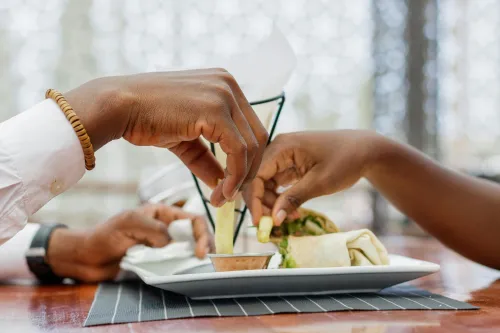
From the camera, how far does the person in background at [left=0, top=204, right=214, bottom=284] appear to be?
122cm

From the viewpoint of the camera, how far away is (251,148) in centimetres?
94

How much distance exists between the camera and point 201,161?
108 cm

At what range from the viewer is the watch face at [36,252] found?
126 centimetres

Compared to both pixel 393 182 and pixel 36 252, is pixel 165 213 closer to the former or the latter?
pixel 36 252

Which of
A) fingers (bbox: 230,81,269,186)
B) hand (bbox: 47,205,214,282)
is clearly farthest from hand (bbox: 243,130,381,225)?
hand (bbox: 47,205,214,282)

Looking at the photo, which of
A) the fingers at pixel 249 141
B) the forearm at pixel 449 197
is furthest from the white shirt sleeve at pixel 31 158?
the forearm at pixel 449 197

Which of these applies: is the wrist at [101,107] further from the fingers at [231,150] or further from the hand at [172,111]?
the fingers at [231,150]

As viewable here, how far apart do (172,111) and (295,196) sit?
1.00 feet

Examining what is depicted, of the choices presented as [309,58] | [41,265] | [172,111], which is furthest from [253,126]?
[309,58]

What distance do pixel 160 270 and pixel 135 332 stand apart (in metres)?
0.44

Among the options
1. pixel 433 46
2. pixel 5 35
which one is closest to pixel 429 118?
pixel 433 46

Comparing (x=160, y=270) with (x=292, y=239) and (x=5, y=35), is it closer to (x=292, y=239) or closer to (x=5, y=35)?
(x=292, y=239)

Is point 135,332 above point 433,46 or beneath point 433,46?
beneath

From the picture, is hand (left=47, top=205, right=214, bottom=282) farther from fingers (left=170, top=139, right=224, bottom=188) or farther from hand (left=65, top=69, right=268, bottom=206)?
hand (left=65, top=69, right=268, bottom=206)
